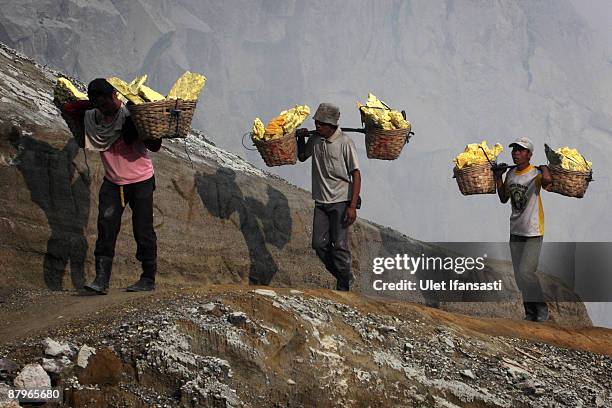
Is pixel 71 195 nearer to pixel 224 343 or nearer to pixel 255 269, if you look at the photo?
pixel 255 269

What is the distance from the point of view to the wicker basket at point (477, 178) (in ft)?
26.5

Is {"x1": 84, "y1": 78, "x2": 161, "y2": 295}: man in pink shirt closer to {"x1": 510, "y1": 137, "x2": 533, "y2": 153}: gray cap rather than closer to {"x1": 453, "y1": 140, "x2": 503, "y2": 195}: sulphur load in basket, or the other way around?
{"x1": 453, "y1": 140, "x2": 503, "y2": 195}: sulphur load in basket

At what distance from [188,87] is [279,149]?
1.32 meters

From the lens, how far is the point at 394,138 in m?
7.97

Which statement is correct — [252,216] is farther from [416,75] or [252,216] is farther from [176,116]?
[416,75]

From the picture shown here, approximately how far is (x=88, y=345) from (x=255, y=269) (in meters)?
4.27

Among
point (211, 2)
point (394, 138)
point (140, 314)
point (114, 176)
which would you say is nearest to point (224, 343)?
point (140, 314)

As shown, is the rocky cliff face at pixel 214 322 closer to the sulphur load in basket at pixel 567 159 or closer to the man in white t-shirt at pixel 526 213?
the man in white t-shirt at pixel 526 213

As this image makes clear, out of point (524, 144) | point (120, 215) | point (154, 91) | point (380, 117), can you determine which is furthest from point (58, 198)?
point (524, 144)

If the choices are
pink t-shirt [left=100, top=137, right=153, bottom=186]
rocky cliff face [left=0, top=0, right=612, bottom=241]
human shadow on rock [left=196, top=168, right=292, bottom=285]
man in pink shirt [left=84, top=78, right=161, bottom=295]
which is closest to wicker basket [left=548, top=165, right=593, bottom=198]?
human shadow on rock [left=196, top=168, right=292, bottom=285]

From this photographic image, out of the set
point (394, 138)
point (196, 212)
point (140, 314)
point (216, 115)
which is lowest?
point (140, 314)

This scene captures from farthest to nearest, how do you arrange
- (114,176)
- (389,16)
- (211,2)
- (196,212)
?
(389,16) < (211,2) < (196,212) < (114,176)

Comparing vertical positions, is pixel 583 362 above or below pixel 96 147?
below

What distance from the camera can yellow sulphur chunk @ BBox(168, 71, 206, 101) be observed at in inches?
252
